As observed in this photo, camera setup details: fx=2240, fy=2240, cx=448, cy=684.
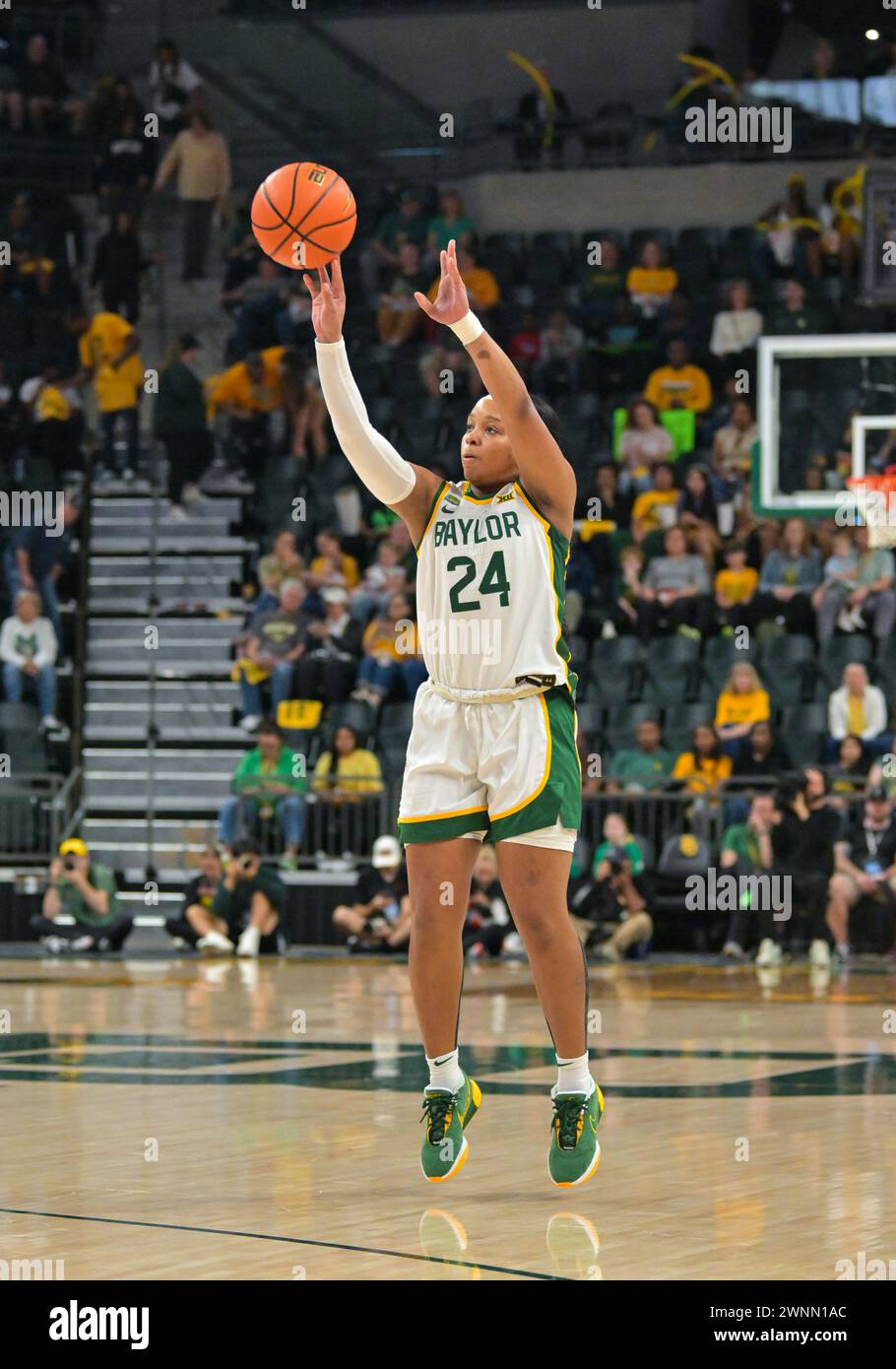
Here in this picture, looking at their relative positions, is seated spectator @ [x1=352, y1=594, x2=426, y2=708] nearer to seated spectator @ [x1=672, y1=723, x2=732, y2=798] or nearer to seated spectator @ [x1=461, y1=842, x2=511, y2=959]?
seated spectator @ [x1=461, y1=842, x2=511, y2=959]

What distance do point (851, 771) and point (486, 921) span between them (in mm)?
2991

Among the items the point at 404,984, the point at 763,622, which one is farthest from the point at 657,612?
the point at 404,984

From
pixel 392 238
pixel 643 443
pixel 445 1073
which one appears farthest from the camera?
pixel 392 238

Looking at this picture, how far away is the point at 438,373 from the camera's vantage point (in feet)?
72.4

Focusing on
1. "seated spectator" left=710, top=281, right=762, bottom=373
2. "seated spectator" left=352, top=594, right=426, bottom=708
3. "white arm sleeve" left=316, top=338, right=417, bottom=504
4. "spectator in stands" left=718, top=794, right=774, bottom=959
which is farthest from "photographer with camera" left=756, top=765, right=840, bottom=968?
"white arm sleeve" left=316, top=338, right=417, bottom=504

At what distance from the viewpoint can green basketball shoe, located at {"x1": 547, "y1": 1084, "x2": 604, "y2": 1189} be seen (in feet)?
20.2

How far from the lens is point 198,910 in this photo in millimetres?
17172

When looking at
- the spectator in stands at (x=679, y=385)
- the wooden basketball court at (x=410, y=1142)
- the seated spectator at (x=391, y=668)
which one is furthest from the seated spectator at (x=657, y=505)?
the wooden basketball court at (x=410, y=1142)

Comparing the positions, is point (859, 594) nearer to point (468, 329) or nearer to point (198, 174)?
point (198, 174)

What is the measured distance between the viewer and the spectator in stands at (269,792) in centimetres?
1802

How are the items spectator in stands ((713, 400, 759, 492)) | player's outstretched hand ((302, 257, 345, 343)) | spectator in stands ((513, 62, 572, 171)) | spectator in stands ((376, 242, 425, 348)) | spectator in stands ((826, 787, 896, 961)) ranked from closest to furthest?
player's outstretched hand ((302, 257, 345, 343)) < spectator in stands ((826, 787, 896, 961)) < spectator in stands ((713, 400, 759, 492)) < spectator in stands ((376, 242, 425, 348)) < spectator in stands ((513, 62, 572, 171))

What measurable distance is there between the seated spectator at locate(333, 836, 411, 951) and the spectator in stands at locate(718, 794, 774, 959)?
8.05 ft

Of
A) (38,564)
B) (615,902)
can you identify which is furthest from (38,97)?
(615,902)
